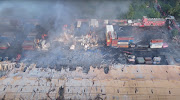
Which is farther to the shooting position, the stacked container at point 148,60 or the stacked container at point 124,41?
the stacked container at point 124,41

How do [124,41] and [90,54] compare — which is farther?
[124,41]

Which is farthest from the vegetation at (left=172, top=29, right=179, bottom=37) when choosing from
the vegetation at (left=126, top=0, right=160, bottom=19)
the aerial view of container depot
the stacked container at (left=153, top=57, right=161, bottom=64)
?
the stacked container at (left=153, top=57, right=161, bottom=64)

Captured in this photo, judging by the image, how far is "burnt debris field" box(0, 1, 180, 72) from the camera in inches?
1281

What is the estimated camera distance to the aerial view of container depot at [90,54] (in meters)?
27.0

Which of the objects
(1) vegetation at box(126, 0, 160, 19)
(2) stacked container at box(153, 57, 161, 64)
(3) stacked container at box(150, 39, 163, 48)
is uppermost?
(1) vegetation at box(126, 0, 160, 19)

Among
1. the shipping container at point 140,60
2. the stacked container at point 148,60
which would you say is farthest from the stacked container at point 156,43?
the shipping container at point 140,60

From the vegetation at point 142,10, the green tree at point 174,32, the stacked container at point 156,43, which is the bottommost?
the stacked container at point 156,43

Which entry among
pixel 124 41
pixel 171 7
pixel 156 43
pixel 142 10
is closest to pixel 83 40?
pixel 124 41

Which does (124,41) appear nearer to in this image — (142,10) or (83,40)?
(83,40)

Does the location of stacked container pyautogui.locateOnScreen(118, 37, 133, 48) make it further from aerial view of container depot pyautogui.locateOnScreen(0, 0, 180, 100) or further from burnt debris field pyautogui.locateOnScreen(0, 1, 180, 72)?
aerial view of container depot pyautogui.locateOnScreen(0, 0, 180, 100)

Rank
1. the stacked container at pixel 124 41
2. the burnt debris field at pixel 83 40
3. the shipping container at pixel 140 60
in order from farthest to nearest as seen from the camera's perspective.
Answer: the stacked container at pixel 124 41 → the burnt debris field at pixel 83 40 → the shipping container at pixel 140 60

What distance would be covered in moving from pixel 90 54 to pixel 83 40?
4456 millimetres

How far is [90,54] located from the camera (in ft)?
110

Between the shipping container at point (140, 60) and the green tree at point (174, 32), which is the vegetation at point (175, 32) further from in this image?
the shipping container at point (140, 60)
